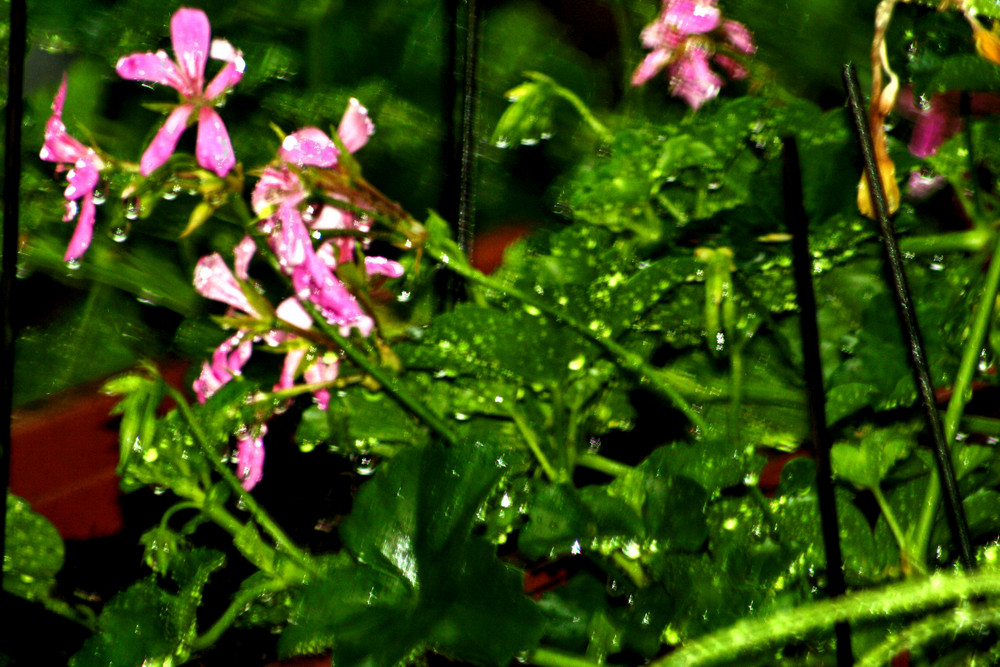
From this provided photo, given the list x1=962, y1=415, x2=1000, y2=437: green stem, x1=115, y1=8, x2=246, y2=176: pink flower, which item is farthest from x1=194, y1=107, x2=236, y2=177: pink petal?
x1=962, y1=415, x2=1000, y2=437: green stem

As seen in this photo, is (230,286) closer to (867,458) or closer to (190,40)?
(190,40)

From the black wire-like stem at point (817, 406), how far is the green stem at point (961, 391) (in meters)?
0.05

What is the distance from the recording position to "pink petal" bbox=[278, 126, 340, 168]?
33 centimetres

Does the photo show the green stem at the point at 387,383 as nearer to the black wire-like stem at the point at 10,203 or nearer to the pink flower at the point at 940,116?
the black wire-like stem at the point at 10,203

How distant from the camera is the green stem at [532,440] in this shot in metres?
0.34

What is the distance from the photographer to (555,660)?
0.29m

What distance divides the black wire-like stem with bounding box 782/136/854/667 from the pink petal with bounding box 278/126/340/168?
0.17 meters

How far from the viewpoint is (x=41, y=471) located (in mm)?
439

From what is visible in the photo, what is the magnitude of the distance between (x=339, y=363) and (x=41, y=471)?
19 cm

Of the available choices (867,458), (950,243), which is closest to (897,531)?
(867,458)

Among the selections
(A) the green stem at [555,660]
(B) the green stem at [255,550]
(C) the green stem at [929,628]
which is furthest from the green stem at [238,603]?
(C) the green stem at [929,628]

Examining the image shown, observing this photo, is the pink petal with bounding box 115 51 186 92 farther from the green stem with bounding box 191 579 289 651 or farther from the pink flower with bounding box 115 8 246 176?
the green stem with bounding box 191 579 289 651

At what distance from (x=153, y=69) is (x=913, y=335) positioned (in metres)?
0.30

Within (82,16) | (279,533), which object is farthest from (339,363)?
(82,16)
